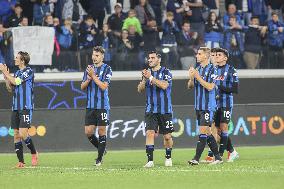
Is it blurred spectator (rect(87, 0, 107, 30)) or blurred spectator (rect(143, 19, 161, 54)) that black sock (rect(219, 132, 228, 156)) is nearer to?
blurred spectator (rect(143, 19, 161, 54))

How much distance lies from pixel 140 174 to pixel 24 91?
3185 millimetres

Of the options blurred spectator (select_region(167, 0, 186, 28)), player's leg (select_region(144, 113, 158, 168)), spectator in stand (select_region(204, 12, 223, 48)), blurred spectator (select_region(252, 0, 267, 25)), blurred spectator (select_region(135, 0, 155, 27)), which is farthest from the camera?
blurred spectator (select_region(252, 0, 267, 25))

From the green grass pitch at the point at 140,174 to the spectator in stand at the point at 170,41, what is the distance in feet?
13.8

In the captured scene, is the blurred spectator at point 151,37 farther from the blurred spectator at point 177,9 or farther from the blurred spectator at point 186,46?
the blurred spectator at point 177,9

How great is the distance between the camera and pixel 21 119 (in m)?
15.3

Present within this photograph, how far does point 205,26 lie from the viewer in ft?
73.6

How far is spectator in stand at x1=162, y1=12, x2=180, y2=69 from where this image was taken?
21391 millimetres

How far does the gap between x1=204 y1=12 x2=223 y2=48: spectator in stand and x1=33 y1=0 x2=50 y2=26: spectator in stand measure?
3.99m

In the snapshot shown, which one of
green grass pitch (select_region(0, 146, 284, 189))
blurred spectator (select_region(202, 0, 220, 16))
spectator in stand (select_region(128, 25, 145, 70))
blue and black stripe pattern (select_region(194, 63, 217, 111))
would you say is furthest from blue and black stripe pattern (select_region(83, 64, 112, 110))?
blurred spectator (select_region(202, 0, 220, 16))

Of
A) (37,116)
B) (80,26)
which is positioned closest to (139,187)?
(37,116)

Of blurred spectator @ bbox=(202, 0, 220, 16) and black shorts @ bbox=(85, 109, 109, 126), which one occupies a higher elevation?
blurred spectator @ bbox=(202, 0, 220, 16)

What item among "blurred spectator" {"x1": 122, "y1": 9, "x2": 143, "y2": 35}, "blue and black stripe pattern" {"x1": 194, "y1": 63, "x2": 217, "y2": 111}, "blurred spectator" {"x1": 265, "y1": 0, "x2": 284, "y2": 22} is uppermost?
"blurred spectator" {"x1": 265, "y1": 0, "x2": 284, "y2": 22}

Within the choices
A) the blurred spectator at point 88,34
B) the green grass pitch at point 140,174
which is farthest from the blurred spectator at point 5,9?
the green grass pitch at point 140,174

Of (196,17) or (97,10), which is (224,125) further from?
(97,10)
